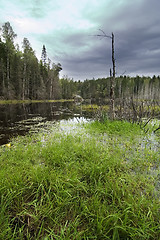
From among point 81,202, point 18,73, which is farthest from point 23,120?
point 18,73

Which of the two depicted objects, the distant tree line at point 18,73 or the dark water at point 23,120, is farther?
the distant tree line at point 18,73

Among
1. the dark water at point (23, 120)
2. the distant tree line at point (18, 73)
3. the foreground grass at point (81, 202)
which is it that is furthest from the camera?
the distant tree line at point (18, 73)

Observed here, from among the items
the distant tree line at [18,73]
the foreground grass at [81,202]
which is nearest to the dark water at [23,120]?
the foreground grass at [81,202]

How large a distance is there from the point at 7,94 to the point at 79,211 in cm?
3242

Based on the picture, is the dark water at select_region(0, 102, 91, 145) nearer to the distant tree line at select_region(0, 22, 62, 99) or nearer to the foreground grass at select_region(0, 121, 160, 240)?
the foreground grass at select_region(0, 121, 160, 240)

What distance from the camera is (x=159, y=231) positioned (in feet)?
4.48

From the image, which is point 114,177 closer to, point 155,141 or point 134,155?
point 134,155

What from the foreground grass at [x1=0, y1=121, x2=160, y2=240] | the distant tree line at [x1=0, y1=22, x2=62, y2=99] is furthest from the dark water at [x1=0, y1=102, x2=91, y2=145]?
the distant tree line at [x1=0, y1=22, x2=62, y2=99]

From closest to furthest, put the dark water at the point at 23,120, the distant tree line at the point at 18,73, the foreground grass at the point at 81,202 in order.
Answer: the foreground grass at the point at 81,202, the dark water at the point at 23,120, the distant tree line at the point at 18,73

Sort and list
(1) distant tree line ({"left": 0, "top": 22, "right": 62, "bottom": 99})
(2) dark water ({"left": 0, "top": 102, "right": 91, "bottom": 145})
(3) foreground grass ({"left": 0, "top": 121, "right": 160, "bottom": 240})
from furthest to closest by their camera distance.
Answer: (1) distant tree line ({"left": 0, "top": 22, "right": 62, "bottom": 99}) < (2) dark water ({"left": 0, "top": 102, "right": 91, "bottom": 145}) < (3) foreground grass ({"left": 0, "top": 121, "right": 160, "bottom": 240})

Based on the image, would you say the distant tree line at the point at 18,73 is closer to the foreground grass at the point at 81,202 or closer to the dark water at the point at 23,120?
the dark water at the point at 23,120

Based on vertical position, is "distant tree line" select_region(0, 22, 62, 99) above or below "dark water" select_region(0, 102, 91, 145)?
above

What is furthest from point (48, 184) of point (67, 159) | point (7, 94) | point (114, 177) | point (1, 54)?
point (1, 54)

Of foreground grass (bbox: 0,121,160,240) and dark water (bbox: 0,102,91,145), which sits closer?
foreground grass (bbox: 0,121,160,240)
